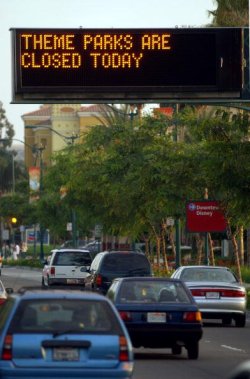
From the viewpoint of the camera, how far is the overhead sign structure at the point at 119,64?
99.7 feet

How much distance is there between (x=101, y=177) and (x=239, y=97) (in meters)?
25.4

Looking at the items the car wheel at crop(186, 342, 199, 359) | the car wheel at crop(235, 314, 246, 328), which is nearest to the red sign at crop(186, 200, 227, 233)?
the car wheel at crop(235, 314, 246, 328)

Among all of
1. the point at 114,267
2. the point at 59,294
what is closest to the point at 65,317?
the point at 59,294

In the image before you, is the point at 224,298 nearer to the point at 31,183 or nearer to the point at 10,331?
the point at 10,331

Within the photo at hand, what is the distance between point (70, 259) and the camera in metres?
50.8

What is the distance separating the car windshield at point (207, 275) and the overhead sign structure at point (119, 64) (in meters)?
4.42

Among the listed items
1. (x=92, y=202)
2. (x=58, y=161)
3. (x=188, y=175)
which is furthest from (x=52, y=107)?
(x=188, y=175)

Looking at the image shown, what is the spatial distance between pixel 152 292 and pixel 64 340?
9093 mm

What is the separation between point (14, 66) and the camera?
30.8 meters

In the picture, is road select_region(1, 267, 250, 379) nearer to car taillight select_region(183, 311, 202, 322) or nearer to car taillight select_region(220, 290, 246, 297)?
car taillight select_region(183, 311, 202, 322)

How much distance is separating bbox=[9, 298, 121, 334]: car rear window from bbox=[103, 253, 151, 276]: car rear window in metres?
22.0

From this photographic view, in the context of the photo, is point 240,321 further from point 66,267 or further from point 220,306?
point 66,267

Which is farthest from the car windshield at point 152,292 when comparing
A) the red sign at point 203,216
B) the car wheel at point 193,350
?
the red sign at point 203,216

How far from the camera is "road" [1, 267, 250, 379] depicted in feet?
68.0
